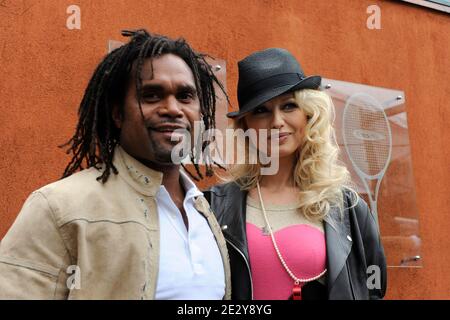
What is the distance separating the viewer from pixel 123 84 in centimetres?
198

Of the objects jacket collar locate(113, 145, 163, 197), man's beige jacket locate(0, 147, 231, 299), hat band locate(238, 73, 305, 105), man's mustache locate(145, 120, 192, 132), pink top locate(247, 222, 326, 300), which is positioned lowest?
pink top locate(247, 222, 326, 300)

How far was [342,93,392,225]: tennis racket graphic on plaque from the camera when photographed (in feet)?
14.4

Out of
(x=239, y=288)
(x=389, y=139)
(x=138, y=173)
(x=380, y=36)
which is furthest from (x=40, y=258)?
(x=380, y=36)

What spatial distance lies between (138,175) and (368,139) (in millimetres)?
3041

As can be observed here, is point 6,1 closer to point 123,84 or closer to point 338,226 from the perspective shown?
point 123,84

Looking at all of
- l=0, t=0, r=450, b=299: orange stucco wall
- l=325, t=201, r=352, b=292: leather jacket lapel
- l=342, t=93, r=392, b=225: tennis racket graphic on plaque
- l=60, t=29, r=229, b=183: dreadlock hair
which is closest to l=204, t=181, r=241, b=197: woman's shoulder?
l=325, t=201, r=352, b=292: leather jacket lapel

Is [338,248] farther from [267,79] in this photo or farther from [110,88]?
[110,88]

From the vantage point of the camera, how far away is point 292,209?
245 cm

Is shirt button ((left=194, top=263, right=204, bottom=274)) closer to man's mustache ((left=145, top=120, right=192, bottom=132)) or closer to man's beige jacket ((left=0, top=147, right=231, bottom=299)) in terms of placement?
man's beige jacket ((left=0, top=147, right=231, bottom=299))

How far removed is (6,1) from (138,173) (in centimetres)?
214

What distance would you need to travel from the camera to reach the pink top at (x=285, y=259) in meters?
2.23

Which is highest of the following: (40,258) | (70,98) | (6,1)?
(6,1)

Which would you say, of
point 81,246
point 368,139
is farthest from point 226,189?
point 368,139

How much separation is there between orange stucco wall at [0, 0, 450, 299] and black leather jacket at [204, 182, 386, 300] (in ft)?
4.53
